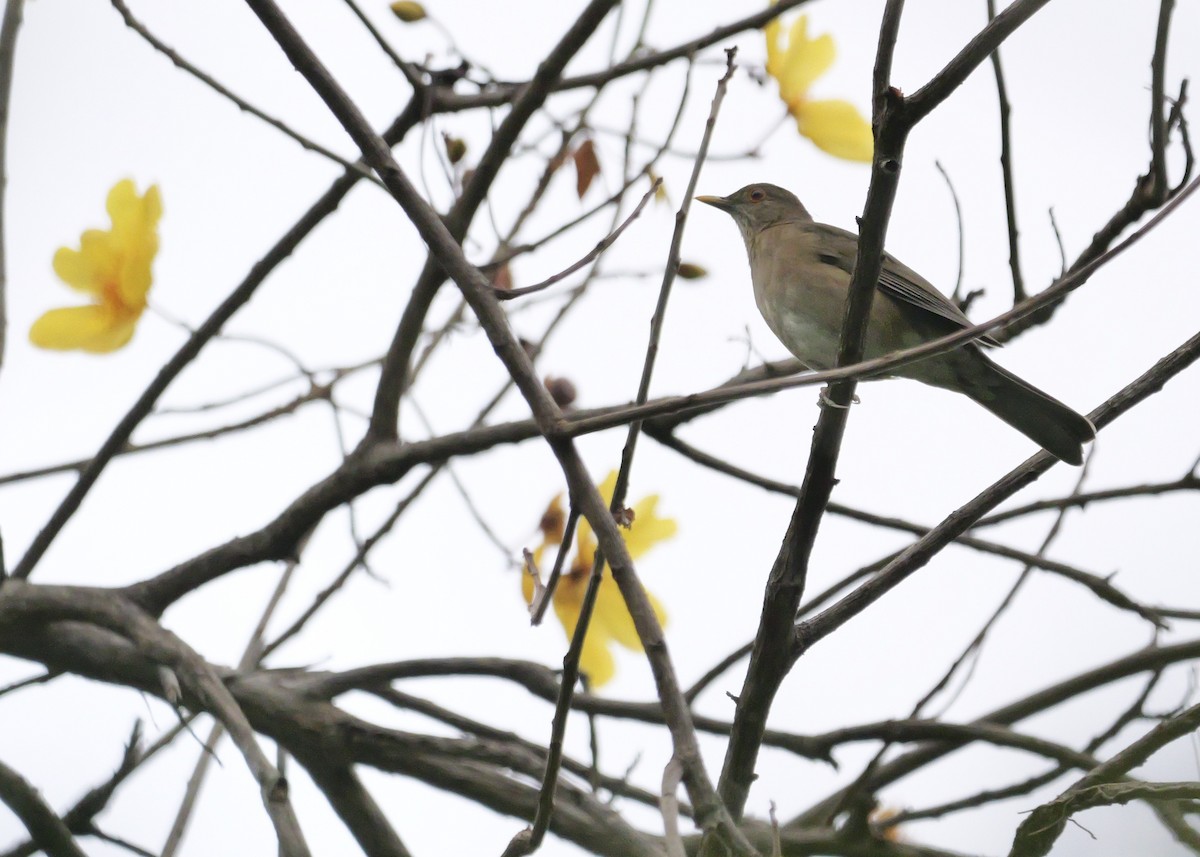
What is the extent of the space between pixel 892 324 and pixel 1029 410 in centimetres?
56

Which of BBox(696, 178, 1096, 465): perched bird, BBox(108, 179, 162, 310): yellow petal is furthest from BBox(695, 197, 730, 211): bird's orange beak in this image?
BBox(108, 179, 162, 310): yellow petal

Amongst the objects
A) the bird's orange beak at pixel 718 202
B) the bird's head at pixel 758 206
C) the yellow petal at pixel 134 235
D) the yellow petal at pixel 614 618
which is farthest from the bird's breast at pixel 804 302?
the yellow petal at pixel 134 235

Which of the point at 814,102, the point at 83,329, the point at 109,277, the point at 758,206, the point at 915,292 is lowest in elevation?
the point at 83,329

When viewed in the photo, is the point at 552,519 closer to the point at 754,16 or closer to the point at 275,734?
the point at 275,734

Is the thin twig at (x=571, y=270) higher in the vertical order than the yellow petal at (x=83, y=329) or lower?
lower

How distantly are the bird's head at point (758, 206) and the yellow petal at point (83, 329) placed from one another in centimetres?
272

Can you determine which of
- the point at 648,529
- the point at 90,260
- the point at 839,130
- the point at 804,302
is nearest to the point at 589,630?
the point at 648,529

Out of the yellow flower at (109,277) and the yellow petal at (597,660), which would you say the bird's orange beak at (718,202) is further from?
the yellow flower at (109,277)

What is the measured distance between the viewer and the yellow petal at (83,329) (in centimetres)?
356

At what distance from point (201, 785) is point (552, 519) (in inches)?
48.1

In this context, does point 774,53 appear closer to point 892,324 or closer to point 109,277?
point 892,324

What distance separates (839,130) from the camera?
3.77 m

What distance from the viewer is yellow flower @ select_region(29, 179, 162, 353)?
354 centimetres

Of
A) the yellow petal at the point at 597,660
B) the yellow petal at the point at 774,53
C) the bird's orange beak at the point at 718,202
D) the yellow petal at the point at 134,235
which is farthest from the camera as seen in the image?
the bird's orange beak at the point at 718,202
